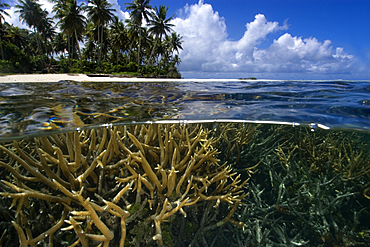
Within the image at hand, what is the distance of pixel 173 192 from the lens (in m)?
3.05

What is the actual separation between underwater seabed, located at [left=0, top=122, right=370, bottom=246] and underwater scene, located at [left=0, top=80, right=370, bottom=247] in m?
0.02

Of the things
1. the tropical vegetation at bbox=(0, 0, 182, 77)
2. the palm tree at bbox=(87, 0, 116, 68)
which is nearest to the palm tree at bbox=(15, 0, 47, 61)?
the tropical vegetation at bbox=(0, 0, 182, 77)

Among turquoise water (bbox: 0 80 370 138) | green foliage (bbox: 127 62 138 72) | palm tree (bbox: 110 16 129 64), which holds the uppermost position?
palm tree (bbox: 110 16 129 64)

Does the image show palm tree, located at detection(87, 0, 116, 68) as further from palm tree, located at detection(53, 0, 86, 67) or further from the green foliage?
the green foliage

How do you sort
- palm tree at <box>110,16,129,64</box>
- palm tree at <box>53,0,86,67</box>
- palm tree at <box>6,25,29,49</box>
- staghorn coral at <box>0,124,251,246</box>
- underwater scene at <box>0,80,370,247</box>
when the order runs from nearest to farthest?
1. staghorn coral at <box>0,124,251,246</box>
2. underwater scene at <box>0,80,370,247</box>
3. palm tree at <box>53,0,86,67</box>
4. palm tree at <box>110,16,129,64</box>
5. palm tree at <box>6,25,29,49</box>

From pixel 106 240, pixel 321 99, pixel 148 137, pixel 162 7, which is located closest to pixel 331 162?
pixel 321 99

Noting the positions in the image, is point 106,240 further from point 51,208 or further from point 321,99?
point 321,99

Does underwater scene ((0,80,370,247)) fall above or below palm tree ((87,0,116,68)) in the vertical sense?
below

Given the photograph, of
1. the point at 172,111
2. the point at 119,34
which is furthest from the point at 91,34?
the point at 172,111

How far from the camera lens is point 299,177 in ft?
14.7

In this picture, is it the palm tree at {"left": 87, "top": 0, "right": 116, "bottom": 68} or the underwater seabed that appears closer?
the underwater seabed

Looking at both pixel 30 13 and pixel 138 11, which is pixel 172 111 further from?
pixel 30 13

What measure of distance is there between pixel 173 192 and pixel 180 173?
0.38 m

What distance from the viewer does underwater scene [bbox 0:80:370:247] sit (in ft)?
9.02
